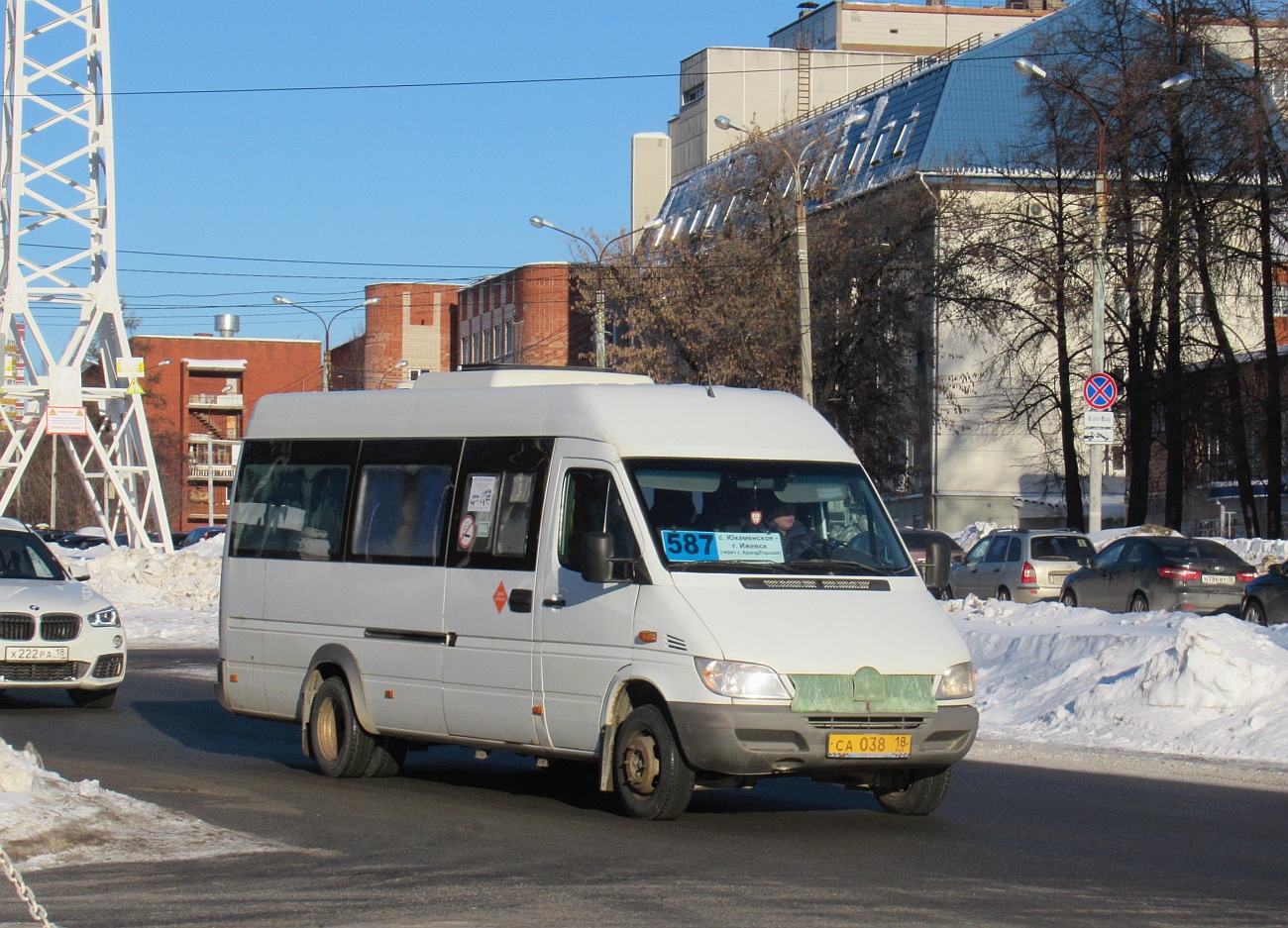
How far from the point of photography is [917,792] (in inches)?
398

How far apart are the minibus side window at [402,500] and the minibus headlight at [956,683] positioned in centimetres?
340

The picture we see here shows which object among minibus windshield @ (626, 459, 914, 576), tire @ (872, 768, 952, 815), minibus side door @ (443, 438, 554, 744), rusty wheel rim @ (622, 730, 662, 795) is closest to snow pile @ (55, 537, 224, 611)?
minibus side door @ (443, 438, 554, 744)

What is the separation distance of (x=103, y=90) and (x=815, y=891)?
37.1 meters

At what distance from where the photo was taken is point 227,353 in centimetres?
Result: 11794

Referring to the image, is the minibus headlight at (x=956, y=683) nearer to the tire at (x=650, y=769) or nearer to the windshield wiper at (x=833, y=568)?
the windshield wiper at (x=833, y=568)

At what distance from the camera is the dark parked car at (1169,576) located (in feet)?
87.2

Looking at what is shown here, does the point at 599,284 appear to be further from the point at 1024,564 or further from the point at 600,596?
the point at 600,596

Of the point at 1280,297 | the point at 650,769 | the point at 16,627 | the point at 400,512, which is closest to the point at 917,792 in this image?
the point at 650,769

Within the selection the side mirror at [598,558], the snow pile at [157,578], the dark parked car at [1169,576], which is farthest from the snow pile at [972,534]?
the side mirror at [598,558]

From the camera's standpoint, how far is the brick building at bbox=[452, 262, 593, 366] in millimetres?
84438

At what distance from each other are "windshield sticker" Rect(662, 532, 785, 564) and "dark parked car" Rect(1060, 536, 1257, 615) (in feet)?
58.4

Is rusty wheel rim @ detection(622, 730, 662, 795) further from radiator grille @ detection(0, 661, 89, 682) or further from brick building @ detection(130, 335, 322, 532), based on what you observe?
brick building @ detection(130, 335, 322, 532)

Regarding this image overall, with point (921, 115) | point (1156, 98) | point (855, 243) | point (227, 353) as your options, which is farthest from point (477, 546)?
point (227, 353)

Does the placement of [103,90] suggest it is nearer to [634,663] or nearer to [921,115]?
[921,115]
